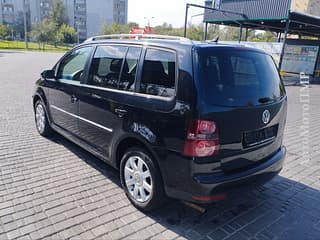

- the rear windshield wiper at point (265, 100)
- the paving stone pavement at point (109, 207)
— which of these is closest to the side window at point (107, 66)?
the paving stone pavement at point (109, 207)

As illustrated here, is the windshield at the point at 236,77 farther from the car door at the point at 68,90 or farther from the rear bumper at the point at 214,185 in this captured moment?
the car door at the point at 68,90

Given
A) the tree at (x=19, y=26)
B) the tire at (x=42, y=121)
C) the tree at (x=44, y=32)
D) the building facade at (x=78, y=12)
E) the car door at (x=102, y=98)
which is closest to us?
the car door at (x=102, y=98)

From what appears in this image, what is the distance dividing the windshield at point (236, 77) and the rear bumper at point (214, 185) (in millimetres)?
683

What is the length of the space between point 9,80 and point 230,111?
1244 cm

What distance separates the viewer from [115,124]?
323 centimetres

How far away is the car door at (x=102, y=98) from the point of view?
3.30 m

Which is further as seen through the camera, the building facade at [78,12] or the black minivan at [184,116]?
the building facade at [78,12]

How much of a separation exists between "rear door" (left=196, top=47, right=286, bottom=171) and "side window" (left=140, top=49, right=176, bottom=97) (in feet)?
1.05

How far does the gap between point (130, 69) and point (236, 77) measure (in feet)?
3.92

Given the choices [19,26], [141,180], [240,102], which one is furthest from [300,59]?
[19,26]

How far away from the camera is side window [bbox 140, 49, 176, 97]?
8.84 ft

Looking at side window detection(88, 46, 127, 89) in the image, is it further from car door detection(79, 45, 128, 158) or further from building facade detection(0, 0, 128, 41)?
building facade detection(0, 0, 128, 41)

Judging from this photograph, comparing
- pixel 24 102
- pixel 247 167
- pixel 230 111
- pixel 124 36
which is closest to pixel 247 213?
pixel 247 167

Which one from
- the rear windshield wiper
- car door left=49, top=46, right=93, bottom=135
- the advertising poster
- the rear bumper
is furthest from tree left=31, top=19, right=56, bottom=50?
the rear bumper
